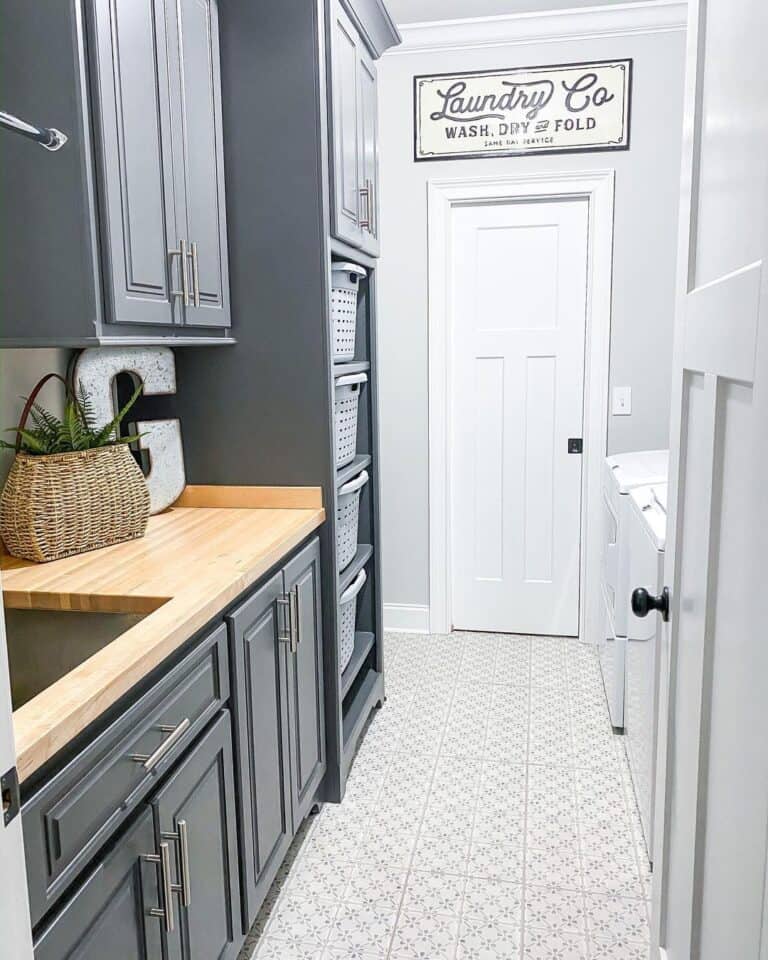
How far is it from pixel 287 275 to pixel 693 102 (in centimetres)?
125

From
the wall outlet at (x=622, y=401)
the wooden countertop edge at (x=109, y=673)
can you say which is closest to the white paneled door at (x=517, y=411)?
the wall outlet at (x=622, y=401)

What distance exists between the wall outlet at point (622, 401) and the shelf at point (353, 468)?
4.11ft

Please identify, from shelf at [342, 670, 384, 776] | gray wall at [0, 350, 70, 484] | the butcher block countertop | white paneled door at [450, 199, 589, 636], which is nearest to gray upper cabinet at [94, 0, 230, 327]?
gray wall at [0, 350, 70, 484]

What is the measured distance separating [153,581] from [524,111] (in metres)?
2.75

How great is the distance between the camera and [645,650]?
7.43ft

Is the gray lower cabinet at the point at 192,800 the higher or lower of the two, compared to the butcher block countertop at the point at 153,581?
lower

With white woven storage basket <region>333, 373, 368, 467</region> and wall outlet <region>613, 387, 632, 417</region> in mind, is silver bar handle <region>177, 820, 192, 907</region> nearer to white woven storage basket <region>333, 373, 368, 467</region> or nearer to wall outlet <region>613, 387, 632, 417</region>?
white woven storage basket <region>333, 373, 368, 467</region>

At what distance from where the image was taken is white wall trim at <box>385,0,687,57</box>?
11.0ft

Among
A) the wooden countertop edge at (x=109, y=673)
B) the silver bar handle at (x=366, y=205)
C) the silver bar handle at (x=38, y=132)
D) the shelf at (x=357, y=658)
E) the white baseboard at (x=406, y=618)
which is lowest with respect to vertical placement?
the white baseboard at (x=406, y=618)

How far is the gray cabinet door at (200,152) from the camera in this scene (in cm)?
194

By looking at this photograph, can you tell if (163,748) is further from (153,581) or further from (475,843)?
(475,843)

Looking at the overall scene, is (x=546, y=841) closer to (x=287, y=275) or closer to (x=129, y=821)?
(x=129, y=821)

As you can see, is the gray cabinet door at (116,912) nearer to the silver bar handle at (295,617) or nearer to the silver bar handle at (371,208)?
the silver bar handle at (295,617)

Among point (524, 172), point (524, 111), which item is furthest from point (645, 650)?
point (524, 111)
